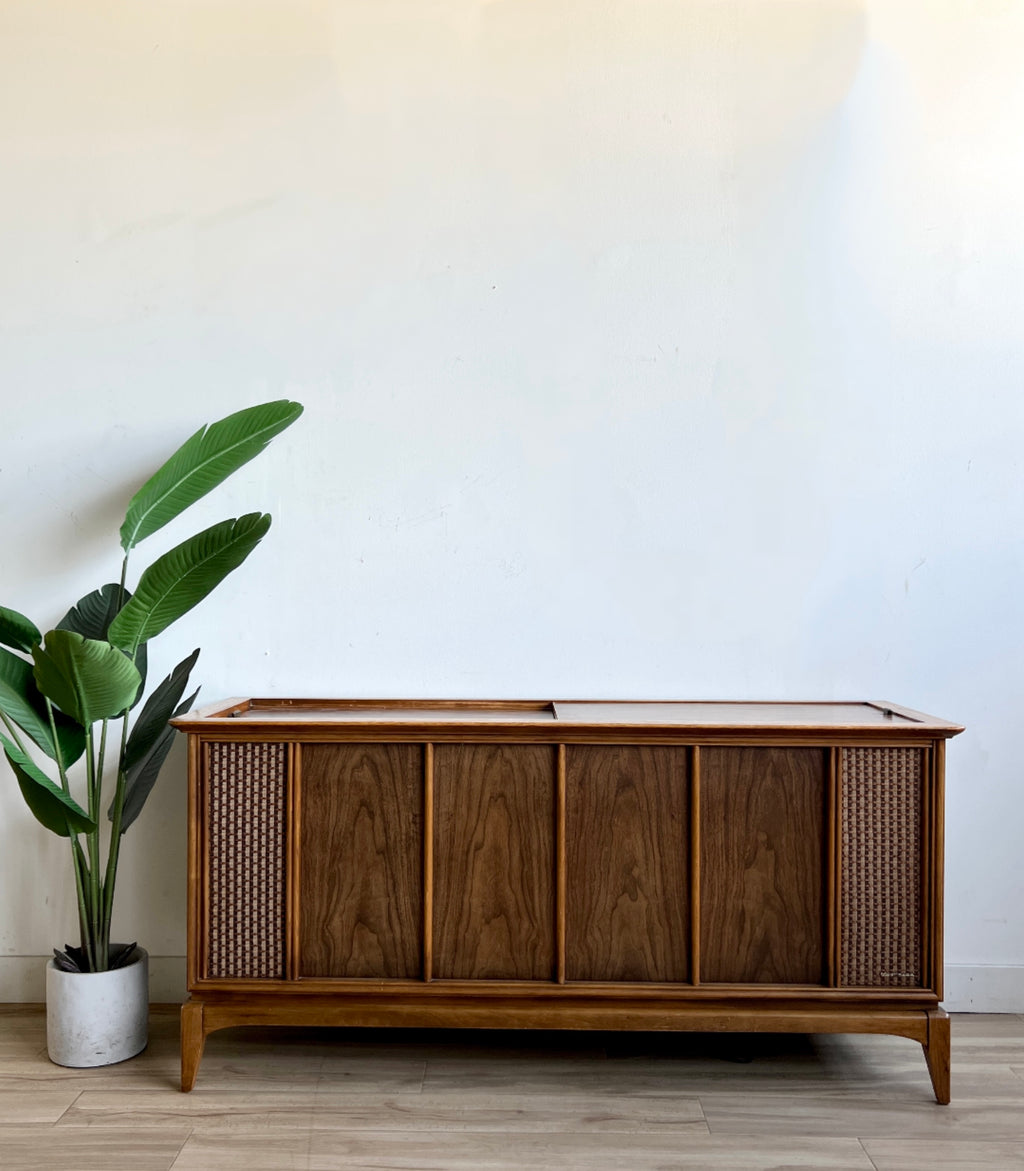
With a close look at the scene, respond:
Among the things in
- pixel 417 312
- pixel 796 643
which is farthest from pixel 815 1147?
pixel 417 312

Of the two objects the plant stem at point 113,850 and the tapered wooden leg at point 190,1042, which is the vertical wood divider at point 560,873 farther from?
the plant stem at point 113,850


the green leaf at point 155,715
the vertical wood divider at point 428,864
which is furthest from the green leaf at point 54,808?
Answer: the vertical wood divider at point 428,864

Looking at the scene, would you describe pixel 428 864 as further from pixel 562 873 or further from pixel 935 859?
pixel 935 859

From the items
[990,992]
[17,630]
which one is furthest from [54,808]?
[990,992]

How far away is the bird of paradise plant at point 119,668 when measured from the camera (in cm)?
189

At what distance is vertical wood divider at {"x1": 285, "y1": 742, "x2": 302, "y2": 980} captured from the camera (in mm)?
1938

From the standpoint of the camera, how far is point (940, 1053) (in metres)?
1.89

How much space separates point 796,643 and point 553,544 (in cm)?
64

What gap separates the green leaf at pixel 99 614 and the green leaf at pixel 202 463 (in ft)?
0.48

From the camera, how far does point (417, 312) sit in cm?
240

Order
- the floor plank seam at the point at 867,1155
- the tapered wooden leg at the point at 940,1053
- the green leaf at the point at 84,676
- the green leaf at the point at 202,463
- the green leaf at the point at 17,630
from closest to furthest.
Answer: the floor plank seam at the point at 867,1155, the green leaf at the point at 84,676, the tapered wooden leg at the point at 940,1053, the green leaf at the point at 17,630, the green leaf at the point at 202,463

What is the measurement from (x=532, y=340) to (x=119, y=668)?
1.23 metres

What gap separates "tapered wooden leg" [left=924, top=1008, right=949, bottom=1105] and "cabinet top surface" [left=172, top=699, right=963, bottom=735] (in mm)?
562

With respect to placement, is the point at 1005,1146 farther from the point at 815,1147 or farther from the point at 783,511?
the point at 783,511
